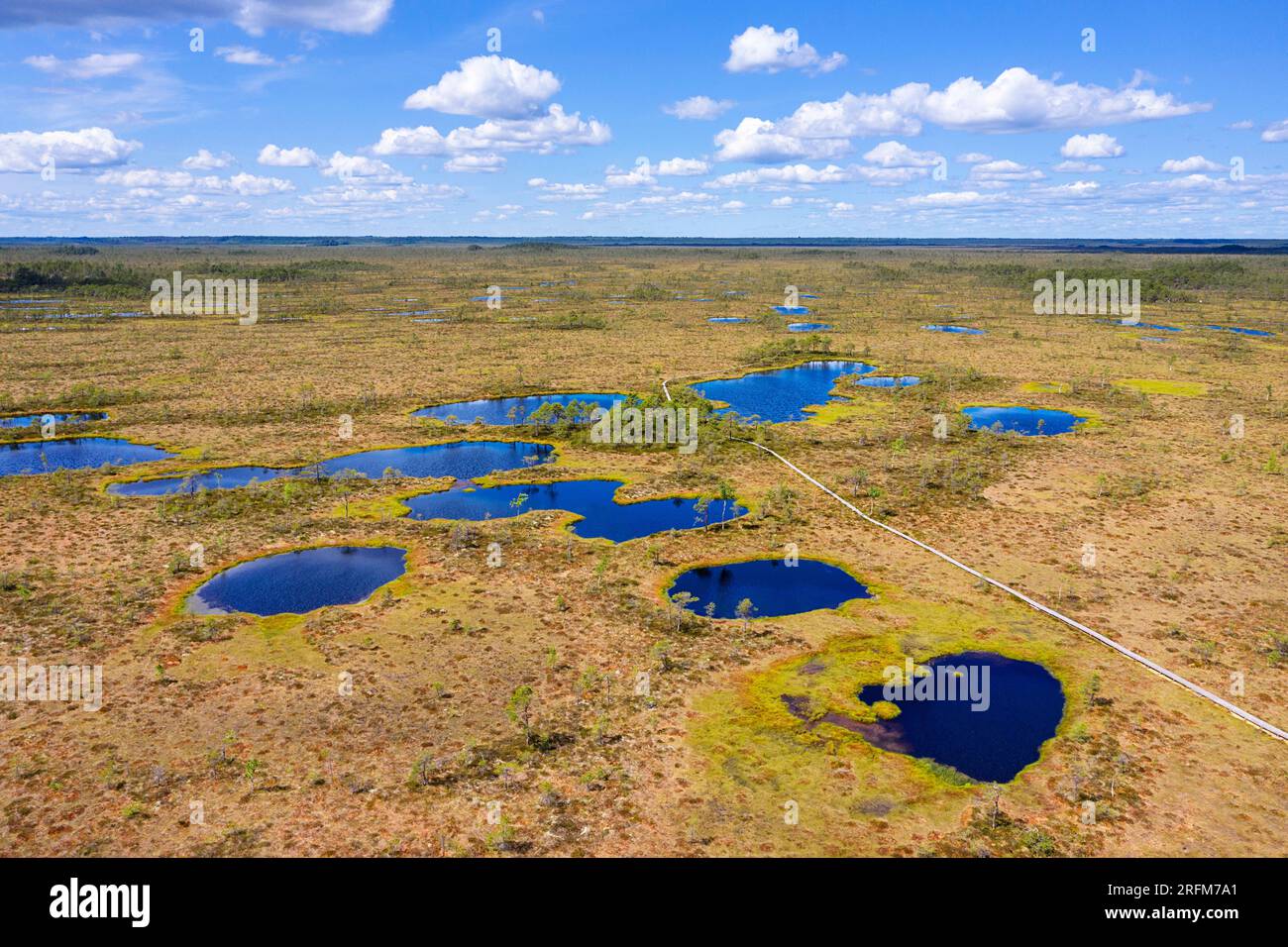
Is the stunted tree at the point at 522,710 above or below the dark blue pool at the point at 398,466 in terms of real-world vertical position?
below

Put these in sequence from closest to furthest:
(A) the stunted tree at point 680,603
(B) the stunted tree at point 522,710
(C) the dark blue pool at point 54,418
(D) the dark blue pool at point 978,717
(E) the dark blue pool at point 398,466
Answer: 1. (D) the dark blue pool at point 978,717
2. (B) the stunted tree at point 522,710
3. (A) the stunted tree at point 680,603
4. (E) the dark blue pool at point 398,466
5. (C) the dark blue pool at point 54,418

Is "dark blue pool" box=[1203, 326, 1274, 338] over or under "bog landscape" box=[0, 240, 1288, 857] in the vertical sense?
over

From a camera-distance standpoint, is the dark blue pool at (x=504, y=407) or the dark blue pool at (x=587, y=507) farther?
the dark blue pool at (x=504, y=407)

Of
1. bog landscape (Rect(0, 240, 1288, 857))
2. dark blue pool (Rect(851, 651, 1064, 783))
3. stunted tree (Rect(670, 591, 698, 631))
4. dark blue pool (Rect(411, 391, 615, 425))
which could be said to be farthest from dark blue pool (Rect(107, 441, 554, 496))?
dark blue pool (Rect(851, 651, 1064, 783))

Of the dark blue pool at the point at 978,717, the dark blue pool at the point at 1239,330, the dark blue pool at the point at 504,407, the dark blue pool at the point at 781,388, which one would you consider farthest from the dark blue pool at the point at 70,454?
the dark blue pool at the point at 1239,330

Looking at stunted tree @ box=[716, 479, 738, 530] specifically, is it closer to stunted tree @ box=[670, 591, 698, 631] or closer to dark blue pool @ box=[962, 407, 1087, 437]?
stunted tree @ box=[670, 591, 698, 631]

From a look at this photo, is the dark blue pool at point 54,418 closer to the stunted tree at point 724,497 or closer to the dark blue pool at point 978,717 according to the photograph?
the stunted tree at point 724,497
